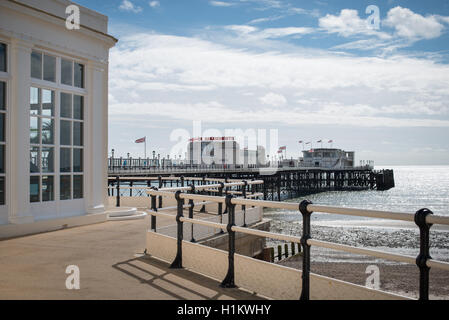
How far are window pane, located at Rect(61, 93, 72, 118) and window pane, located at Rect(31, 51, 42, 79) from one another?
23.6 inches

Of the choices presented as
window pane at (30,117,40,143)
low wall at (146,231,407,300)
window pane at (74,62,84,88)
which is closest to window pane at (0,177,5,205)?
window pane at (30,117,40,143)

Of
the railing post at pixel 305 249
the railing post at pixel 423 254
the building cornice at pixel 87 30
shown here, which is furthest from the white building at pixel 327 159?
the railing post at pixel 423 254

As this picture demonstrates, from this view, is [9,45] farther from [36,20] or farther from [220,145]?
[220,145]

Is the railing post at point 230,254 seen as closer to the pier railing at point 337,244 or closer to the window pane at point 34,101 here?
the pier railing at point 337,244

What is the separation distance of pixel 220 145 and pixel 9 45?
75492 millimetres

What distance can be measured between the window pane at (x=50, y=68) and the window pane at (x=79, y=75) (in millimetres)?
519

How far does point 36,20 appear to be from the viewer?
277 inches

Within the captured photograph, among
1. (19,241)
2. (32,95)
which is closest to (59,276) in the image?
(19,241)

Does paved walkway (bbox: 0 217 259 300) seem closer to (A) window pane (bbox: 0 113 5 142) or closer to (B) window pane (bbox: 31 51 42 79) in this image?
(A) window pane (bbox: 0 113 5 142)

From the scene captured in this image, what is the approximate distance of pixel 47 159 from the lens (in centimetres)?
721

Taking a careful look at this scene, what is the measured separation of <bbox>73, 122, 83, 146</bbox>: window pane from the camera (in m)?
7.78

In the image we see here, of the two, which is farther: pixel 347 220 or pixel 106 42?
pixel 347 220

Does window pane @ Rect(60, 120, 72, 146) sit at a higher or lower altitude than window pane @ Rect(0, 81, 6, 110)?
lower

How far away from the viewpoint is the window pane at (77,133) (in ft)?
25.5
